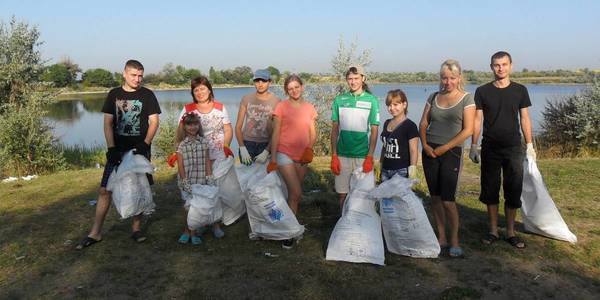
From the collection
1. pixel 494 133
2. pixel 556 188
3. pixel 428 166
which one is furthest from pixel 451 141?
pixel 556 188

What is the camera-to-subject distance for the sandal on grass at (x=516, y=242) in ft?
12.9

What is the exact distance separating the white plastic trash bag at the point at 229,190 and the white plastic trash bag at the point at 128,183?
0.63m

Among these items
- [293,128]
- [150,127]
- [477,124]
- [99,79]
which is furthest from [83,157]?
[99,79]

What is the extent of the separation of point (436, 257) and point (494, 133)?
1232mm

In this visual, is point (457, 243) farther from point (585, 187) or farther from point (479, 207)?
point (585, 187)

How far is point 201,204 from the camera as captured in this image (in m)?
3.89

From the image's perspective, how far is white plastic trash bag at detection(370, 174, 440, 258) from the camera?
3590 mm

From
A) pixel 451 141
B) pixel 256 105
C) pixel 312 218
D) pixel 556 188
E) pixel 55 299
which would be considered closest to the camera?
pixel 55 299

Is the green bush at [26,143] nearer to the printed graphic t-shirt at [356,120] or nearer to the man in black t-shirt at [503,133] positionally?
the printed graphic t-shirt at [356,120]

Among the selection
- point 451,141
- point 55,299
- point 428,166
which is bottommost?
point 55,299

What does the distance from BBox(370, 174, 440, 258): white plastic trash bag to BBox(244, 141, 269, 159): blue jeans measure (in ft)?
4.19

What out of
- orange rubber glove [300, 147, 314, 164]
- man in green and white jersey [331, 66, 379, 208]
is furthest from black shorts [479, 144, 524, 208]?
orange rubber glove [300, 147, 314, 164]

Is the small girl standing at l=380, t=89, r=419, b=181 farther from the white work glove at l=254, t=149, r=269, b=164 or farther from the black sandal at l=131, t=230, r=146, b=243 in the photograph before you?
the black sandal at l=131, t=230, r=146, b=243

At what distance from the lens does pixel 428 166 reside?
Answer: 12.5 feet
